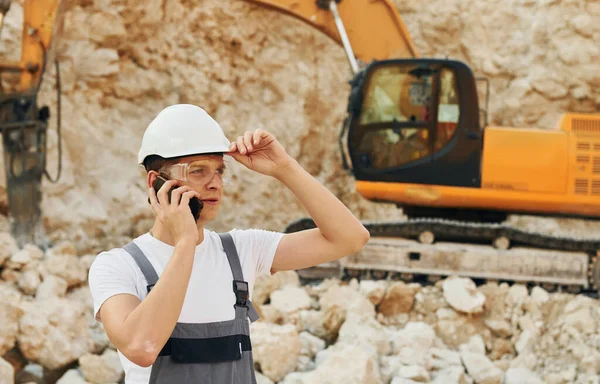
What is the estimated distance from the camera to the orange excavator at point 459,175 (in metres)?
7.50

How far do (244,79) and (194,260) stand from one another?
9.34 meters

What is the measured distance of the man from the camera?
167 cm

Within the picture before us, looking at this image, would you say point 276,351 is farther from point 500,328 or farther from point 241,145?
point 241,145

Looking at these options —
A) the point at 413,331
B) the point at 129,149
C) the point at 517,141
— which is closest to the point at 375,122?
the point at 517,141

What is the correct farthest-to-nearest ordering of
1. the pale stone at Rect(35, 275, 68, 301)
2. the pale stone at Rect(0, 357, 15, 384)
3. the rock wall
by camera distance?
the rock wall, the pale stone at Rect(35, 275, 68, 301), the pale stone at Rect(0, 357, 15, 384)

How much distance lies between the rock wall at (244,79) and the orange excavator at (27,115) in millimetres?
1300

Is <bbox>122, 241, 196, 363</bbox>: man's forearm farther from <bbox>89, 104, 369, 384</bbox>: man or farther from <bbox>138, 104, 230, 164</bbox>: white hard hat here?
<bbox>138, 104, 230, 164</bbox>: white hard hat

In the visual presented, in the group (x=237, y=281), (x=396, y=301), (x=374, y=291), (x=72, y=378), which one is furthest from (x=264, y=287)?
(x=237, y=281)

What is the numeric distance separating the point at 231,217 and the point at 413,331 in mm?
5224

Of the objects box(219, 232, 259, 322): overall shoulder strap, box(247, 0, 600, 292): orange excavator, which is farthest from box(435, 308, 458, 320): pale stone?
box(219, 232, 259, 322): overall shoulder strap

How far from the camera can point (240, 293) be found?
194cm

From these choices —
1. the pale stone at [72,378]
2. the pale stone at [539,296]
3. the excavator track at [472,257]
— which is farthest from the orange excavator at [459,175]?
the pale stone at [72,378]

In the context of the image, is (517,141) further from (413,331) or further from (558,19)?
(558,19)

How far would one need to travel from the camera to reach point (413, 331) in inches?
226
